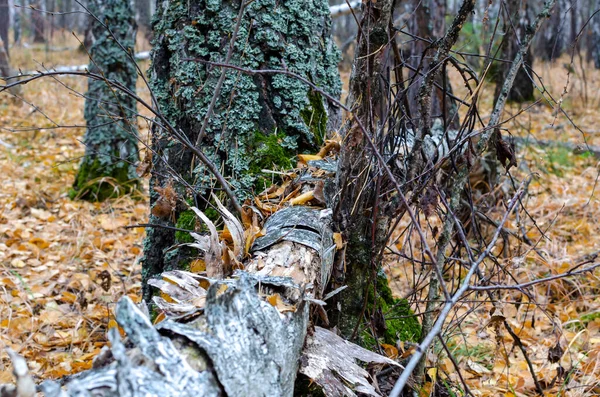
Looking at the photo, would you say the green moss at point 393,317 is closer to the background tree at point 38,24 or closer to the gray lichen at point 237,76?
the gray lichen at point 237,76

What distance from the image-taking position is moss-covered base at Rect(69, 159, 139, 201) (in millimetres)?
4957

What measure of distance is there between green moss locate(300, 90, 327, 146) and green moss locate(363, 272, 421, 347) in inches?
27.6

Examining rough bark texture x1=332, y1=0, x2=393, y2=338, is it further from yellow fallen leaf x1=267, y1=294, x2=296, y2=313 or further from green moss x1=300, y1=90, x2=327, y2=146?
green moss x1=300, y1=90, x2=327, y2=146

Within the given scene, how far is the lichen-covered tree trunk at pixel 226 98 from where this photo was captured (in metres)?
2.30

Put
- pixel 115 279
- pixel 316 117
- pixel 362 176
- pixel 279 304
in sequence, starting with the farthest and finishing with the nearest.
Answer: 1. pixel 115 279
2. pixel 316 117
3. pixel 362 176
4. pixel 279 304

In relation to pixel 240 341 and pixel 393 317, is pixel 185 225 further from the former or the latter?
pixel 240 341

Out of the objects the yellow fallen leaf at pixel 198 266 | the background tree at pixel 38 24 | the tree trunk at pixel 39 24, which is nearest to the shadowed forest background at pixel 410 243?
the yellow fallen leaf at pixel 198 266

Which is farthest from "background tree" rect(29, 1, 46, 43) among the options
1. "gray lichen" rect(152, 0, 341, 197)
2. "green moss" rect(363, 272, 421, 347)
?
"green moss" rect(363, 272, 421, 347)

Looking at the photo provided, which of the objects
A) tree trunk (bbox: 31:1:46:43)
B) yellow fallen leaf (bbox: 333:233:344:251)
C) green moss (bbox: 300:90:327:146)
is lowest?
yellow fallen leaf (bbox: 333:233:344:251)

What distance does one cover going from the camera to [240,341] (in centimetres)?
117

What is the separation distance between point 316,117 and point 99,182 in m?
3.11

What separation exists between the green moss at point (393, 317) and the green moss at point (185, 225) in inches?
30.2

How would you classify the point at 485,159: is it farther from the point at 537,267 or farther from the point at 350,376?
the point at 350,376

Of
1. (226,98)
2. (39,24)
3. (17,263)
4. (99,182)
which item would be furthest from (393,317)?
(39,24)
